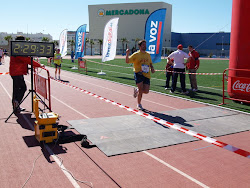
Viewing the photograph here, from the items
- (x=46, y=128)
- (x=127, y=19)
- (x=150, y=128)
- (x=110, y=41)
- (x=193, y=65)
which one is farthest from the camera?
(x=127, y=19)

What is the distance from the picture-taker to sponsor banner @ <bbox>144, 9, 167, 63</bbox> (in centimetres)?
1502

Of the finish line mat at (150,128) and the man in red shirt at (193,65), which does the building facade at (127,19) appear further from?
the finish line mat at (150,128)

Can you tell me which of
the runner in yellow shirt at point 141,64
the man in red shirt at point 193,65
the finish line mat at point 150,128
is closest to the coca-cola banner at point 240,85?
the finish line mat at point 150,128

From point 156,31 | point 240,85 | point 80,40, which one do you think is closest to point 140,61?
point 240,85

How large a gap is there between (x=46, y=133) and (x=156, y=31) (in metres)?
11.1

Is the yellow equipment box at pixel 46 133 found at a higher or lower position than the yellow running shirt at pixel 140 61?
lower

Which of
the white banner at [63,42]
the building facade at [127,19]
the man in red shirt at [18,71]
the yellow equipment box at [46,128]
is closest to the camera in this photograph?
the yellow equipment box at [46,128]

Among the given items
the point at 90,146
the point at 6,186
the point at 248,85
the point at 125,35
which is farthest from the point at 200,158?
the point at 125,35

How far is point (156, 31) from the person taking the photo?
15.1 meters

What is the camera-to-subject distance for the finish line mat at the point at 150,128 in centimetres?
543

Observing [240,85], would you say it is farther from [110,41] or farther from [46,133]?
[110,41]

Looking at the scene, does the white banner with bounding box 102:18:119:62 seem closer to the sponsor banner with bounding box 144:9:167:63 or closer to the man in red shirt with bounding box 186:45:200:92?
the sponsor banner with bounding box 144:9:167:63

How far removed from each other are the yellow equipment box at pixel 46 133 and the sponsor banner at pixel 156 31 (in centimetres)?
1053

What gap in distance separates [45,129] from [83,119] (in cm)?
205
